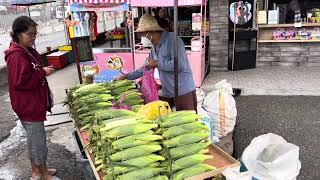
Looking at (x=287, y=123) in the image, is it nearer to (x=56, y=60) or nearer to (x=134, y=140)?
(x=134, y=140)

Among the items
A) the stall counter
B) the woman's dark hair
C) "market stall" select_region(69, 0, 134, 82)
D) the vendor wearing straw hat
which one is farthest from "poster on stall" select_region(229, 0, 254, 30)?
the woman's dark hair

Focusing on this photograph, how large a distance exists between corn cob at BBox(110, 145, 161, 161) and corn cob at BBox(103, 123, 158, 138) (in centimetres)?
13

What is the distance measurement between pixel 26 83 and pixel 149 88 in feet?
4.49

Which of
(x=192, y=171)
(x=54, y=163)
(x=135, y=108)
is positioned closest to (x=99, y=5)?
(x=54, y=163)

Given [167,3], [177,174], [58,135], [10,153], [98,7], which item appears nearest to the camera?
[177,174]

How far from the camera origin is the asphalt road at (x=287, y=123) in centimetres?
464

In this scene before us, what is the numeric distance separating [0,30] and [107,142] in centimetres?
990

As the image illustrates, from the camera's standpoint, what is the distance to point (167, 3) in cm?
715

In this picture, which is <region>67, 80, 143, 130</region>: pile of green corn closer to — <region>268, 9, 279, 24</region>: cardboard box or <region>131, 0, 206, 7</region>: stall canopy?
<region>131, 0, 206, 7</region>: stall canopy

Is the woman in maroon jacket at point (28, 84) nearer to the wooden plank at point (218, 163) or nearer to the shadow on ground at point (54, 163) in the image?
the shadow on ground at point (54, 163)

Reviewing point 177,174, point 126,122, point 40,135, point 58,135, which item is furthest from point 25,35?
point 58,135

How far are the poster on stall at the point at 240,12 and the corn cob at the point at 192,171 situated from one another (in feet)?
22.3

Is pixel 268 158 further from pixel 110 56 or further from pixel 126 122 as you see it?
pixel 110 56

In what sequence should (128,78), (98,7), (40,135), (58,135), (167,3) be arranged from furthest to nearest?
(98,7)
(167,3)
(58,135)
(128,78)
(40,135)
